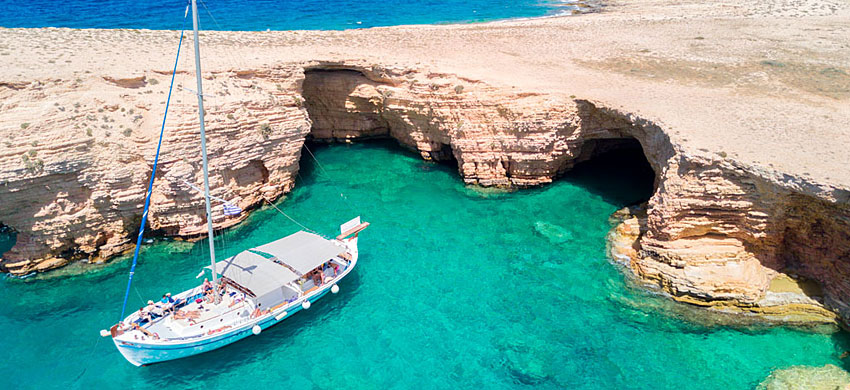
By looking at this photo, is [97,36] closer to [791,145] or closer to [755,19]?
[791,145]

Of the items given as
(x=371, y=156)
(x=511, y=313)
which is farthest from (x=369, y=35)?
(x=511, y=313)

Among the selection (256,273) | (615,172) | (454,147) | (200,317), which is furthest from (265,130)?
(615,172)

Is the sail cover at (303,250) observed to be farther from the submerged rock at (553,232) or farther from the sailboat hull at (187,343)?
the submerged rock at (553,232)

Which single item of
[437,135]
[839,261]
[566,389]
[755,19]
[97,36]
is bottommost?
[566,389]

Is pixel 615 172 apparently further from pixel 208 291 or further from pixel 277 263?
pixel 208 291

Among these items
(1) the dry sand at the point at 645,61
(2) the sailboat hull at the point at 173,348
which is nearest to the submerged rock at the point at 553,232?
(1) the dry sand at the point at 645,61
